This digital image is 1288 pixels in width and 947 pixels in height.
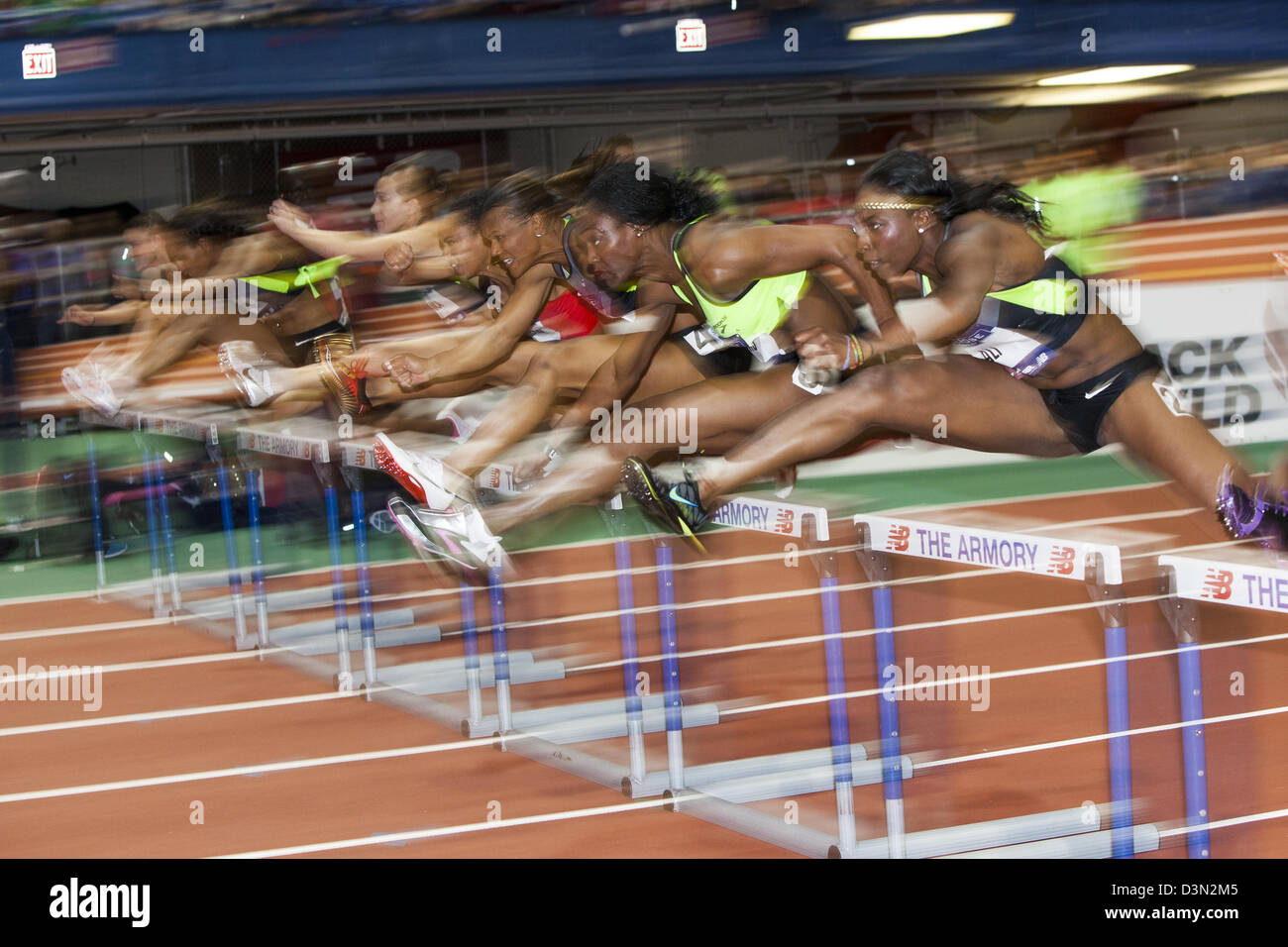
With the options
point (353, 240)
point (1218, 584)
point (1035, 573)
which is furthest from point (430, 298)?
point (1218, 584)

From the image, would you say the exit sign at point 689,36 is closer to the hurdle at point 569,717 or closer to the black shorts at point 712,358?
the black shorts at point 712,358

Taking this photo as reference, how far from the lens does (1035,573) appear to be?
2344 millimetres

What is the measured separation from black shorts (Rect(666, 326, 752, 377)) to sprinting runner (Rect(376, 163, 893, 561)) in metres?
0.17

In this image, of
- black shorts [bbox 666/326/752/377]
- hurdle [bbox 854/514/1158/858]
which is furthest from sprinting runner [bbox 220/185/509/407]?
hurdle [bbox 854/514/1158/858]

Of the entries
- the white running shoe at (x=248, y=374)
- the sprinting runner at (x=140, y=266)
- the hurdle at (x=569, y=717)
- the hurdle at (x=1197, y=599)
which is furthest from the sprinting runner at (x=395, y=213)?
the hurdle at (x=1197, y=599)

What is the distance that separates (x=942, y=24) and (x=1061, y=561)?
202 inches

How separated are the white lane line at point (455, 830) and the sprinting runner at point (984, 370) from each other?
2.17 feet

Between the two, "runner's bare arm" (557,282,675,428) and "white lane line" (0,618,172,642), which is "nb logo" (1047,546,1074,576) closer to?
"runner's bare arm" (557,282,675,428)

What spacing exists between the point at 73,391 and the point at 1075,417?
4.08 meters

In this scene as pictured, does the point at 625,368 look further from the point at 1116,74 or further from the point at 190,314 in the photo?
the point at 1116,74

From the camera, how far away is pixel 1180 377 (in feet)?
22.8

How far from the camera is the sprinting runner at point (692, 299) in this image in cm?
332

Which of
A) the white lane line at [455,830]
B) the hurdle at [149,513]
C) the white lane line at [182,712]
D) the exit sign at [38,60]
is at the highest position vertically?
the exit sign at [38,60]

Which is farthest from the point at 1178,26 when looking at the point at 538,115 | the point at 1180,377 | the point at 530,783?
the point at 530,783
